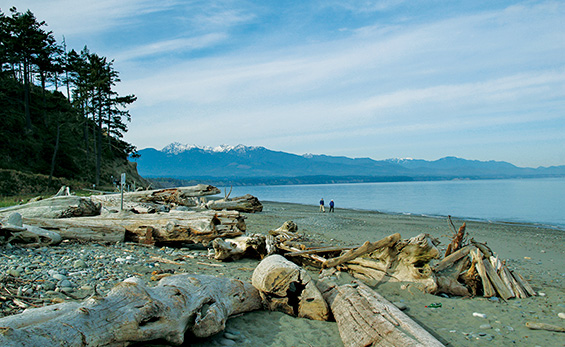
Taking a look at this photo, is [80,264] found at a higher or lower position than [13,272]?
lower

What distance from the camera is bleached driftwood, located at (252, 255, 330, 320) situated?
540 cm

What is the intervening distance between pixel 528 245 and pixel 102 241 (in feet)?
58.5

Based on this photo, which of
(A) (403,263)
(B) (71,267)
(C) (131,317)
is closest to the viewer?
(C) (131,317)

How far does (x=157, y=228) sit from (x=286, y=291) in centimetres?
510

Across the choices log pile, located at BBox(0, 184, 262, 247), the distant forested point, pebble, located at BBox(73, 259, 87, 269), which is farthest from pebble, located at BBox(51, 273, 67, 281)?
the distant forested point

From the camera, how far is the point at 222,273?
7.36 m

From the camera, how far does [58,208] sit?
10391mm

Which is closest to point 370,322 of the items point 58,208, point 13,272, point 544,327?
point 544,327

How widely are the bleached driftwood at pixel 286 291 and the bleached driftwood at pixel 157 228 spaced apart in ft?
12.7

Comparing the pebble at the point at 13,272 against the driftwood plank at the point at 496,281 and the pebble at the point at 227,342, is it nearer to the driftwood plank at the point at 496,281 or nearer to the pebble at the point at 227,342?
the pebble at the point at 227,342

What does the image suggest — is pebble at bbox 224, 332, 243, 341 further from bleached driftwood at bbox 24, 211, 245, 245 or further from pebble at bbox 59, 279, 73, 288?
bleached driftwood at bbox 24, 211, 245, 245

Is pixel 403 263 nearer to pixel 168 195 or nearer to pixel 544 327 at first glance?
pixel 544 327

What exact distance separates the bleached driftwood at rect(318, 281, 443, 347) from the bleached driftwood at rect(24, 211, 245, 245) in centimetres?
457

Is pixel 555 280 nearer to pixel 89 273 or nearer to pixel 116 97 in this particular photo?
pixel 89 273
